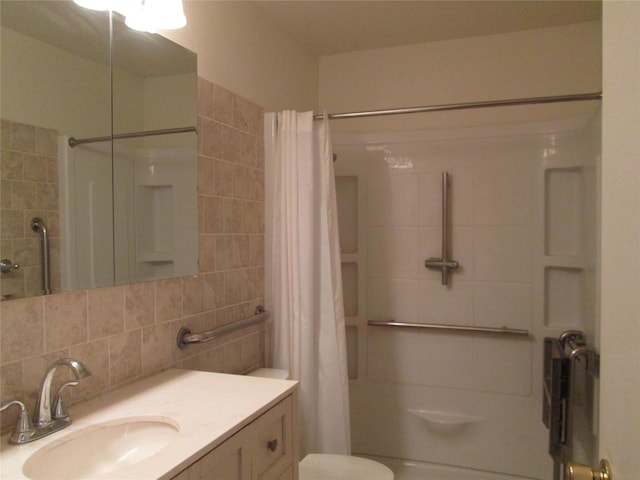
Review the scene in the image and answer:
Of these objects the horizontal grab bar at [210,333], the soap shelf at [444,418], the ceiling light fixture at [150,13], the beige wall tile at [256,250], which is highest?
the ceiling light fixture at [150,13]

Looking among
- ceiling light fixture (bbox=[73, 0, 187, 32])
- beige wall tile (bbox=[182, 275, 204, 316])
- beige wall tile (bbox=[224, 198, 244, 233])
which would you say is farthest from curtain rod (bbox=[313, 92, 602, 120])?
beige wall tile (bbox=[182, 275, 204, 316])

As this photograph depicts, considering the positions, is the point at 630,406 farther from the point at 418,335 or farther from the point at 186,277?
the point at 418,335

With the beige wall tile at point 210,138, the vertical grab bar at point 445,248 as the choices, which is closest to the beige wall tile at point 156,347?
the beige wall tile at point 210,138

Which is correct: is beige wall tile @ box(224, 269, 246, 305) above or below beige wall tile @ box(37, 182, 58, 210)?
below

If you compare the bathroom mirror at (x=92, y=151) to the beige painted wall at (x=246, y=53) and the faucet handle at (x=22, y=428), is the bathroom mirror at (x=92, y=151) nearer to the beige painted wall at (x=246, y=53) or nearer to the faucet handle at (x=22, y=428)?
the beige painted wall at (x=246, y=53)

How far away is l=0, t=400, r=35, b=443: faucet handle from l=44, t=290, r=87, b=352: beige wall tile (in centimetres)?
16

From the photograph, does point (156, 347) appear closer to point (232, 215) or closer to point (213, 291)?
point (213, 291)

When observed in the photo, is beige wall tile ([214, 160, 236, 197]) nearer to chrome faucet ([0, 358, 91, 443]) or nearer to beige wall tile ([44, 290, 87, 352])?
beige wall tile ([44, 290, 87, 352])

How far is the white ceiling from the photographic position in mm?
2193

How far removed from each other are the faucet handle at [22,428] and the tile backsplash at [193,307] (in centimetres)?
5

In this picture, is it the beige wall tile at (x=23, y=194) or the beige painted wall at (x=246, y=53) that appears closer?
the beige wall tile at (x=23, y=194)

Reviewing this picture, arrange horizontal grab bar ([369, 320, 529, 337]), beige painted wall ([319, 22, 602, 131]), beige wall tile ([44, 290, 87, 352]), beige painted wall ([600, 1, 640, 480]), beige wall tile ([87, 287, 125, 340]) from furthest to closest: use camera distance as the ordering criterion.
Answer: beige painted wall ([319, 22, 602, 131]) → horizontal grab bar ([369, 320, 529, 337]) → beige wall tile ([87, 287, 125, 340]) → beige wall tile ([44, 290, 87, 352]) → beige painted wall ([600, 1, 640, 480])

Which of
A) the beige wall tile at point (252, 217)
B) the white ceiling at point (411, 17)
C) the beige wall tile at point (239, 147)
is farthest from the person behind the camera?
the white ceiling at point (411, 17)

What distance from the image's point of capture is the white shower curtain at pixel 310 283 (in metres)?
1.92
